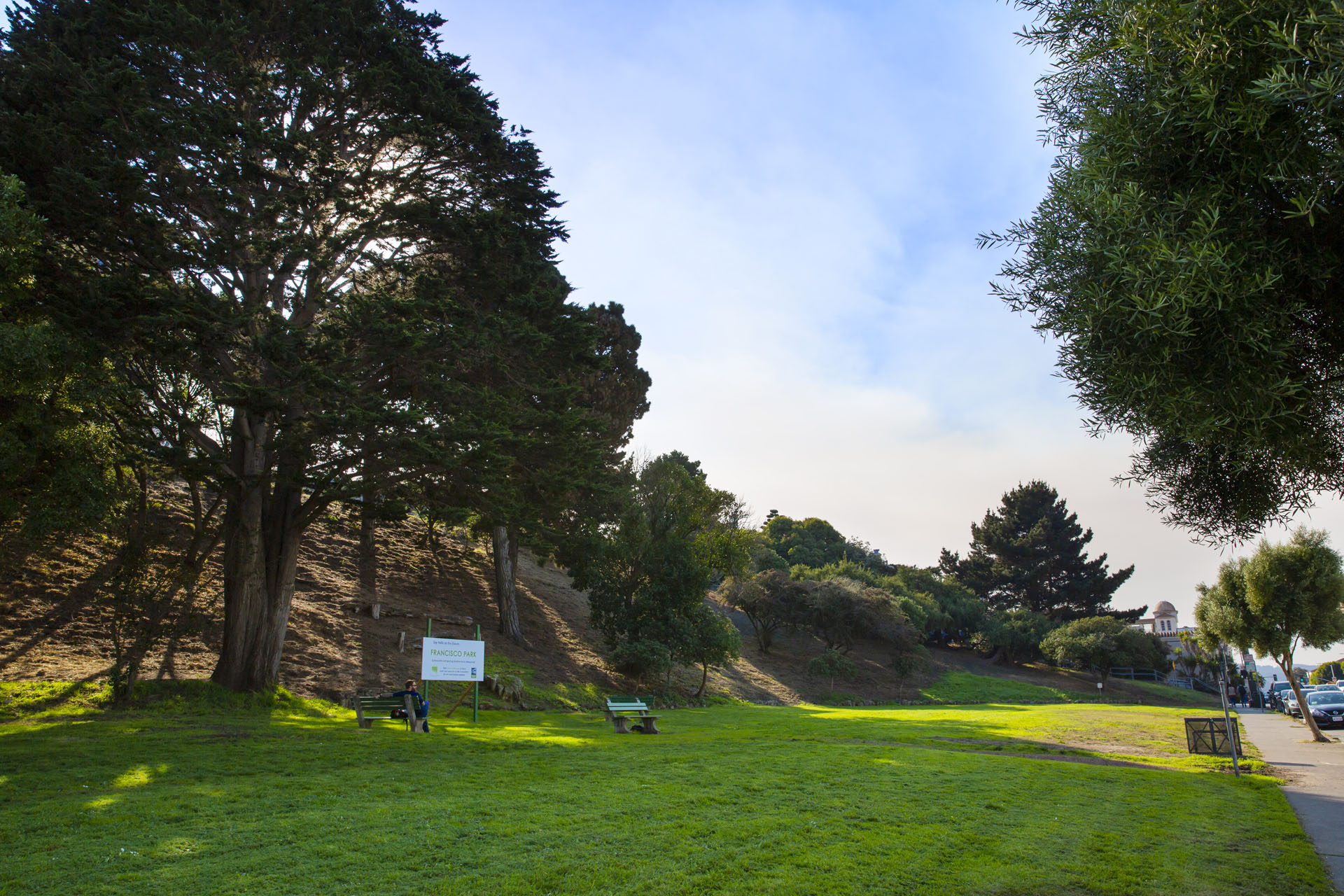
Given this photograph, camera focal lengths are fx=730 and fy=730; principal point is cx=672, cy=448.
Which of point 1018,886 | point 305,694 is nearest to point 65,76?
point 305,694

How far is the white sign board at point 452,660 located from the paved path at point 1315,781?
52.9 ft

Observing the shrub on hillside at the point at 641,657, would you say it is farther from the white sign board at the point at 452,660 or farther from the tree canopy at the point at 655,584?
the white sign board at the point at 452,660

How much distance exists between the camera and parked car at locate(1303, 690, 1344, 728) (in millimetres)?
23203

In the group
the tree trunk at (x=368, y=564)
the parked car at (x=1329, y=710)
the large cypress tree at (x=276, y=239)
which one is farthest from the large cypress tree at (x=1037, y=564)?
the large cypress tree at (x=276, y=239)

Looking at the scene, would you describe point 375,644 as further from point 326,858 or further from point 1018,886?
point 1018,886

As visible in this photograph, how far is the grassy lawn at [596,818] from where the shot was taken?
18.4ft

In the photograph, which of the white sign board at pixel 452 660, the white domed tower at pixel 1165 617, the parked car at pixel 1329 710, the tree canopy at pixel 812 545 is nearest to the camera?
the white sign board at pixel 452 660

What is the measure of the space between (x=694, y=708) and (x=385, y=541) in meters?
15.7

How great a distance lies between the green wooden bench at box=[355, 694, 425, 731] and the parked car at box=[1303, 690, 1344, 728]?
25974mm

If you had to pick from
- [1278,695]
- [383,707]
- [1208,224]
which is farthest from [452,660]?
[1278,695]

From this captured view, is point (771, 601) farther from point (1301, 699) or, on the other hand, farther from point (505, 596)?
point (1301, 699)

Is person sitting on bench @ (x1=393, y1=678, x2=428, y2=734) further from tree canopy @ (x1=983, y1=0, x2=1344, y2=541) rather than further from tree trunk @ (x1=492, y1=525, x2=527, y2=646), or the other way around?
tree canopy @ (x1=983, y1=0, x2=1344, y2=541)

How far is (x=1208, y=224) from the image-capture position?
182 inches

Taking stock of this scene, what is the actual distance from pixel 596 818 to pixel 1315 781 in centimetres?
1173
